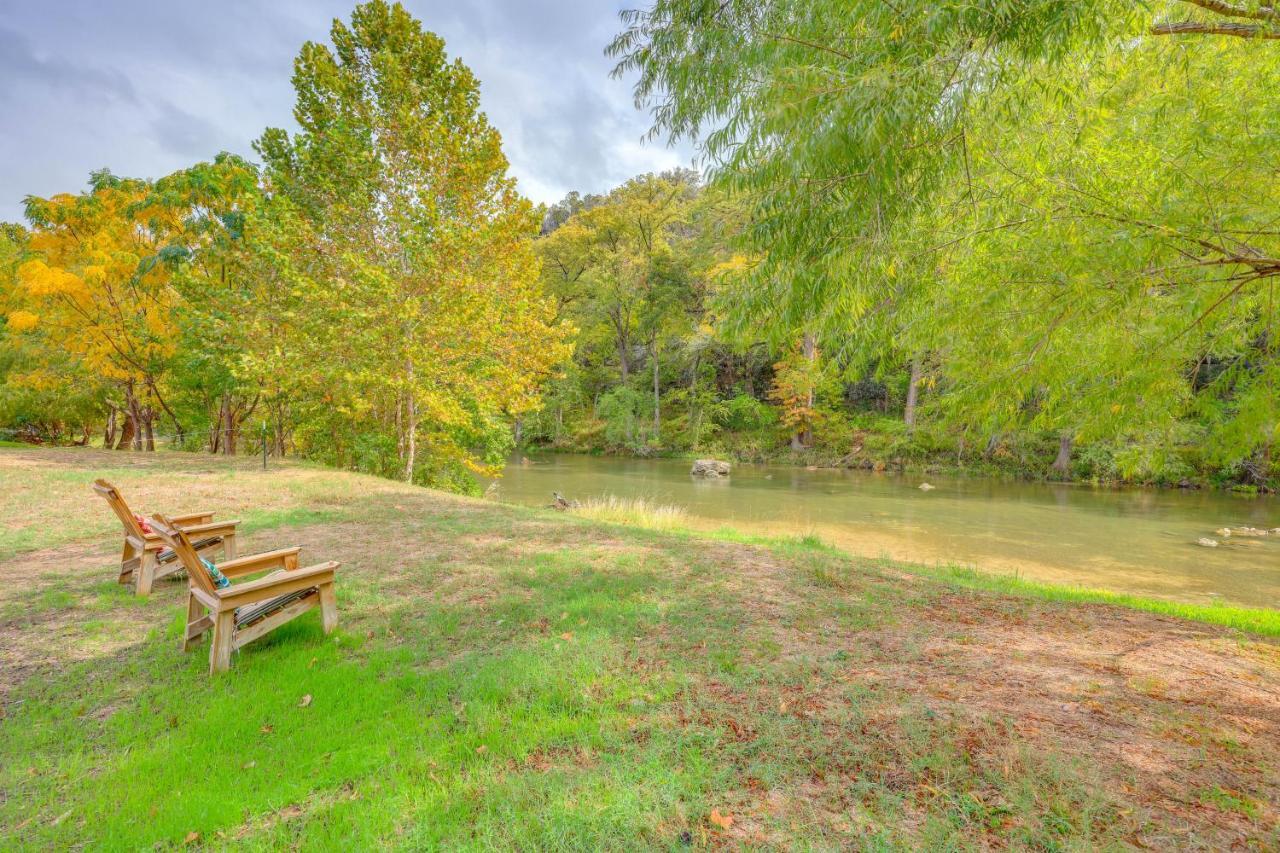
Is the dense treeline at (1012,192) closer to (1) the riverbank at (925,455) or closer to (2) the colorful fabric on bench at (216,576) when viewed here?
(2) the colorful fabric on bench at (216,576)

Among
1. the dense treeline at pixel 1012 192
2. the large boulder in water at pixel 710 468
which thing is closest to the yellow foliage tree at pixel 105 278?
the dense treeline at pixel 1012 192

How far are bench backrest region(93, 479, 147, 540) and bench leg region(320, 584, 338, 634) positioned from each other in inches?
74.0

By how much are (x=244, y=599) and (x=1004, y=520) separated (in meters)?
15.8

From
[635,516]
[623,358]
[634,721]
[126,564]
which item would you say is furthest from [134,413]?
[623,358]

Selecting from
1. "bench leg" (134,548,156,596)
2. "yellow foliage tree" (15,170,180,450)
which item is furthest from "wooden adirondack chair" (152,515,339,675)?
"yellow foliage tree" (15,170,180,450)

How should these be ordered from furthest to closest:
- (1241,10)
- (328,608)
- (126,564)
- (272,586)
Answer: (126,564) < (328,608) < (272,586) < (1241,10)

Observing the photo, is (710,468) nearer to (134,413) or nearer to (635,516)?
(635,516)

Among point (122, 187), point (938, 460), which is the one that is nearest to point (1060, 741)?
point (122, 187)

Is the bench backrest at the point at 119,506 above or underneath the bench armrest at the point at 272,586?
above

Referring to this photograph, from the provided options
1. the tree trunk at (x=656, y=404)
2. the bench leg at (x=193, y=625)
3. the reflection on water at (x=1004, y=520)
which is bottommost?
the reflection on water at (x=1004, y=520)

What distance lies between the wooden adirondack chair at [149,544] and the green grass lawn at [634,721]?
0.21 metres

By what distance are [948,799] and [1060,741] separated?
2.66 ft

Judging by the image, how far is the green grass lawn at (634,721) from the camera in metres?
2.17

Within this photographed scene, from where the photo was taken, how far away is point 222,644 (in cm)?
342
